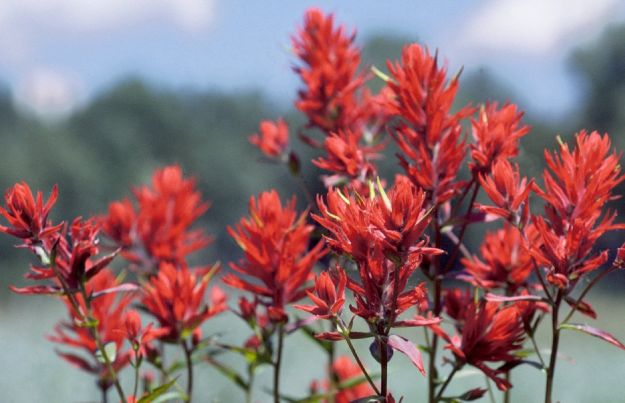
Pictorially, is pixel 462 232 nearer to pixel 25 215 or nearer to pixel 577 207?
pixel 577 207

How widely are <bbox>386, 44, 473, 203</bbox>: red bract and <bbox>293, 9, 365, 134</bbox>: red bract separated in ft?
0.85

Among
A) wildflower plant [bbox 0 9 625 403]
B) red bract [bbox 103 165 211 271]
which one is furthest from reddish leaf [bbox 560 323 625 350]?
red bract [bbox 103 165 211 271]

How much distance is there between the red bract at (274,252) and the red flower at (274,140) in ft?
1.15

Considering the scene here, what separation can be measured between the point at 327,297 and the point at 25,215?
337mm

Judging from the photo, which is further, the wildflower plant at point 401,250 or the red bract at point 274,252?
the red bract at point 274,252

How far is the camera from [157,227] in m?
1.15

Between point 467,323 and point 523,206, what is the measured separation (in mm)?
139

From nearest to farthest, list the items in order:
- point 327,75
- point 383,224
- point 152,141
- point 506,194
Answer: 1. point 383,224
2. point 506,194
3. point 327,75
4. point 152,141

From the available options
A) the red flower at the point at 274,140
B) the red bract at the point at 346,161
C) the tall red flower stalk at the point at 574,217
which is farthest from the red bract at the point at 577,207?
the red flower at the point at 274,140

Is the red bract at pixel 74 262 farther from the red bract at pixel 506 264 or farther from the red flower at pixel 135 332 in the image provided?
the red bract at pixel 506 264

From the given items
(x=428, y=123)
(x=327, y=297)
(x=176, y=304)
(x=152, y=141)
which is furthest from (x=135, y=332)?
(x=152, y=141)

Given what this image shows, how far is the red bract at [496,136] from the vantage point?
76cm

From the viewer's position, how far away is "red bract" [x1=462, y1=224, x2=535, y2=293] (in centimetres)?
88

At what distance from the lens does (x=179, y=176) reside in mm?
1227
